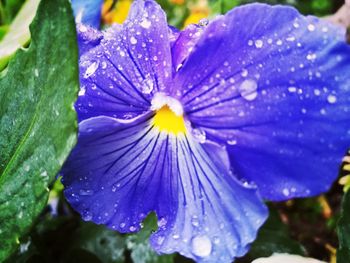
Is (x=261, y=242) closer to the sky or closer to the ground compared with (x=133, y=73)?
closer to the ground

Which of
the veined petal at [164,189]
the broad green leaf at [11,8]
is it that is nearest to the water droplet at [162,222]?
the veined petal at [164,189]

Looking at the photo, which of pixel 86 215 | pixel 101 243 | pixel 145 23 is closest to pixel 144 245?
pixel 101 243

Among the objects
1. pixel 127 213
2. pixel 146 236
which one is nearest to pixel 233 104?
pixel 127 213

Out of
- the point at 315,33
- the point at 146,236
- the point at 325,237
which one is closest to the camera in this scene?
the point at 315,33

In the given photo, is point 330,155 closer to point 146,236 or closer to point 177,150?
point 177,150

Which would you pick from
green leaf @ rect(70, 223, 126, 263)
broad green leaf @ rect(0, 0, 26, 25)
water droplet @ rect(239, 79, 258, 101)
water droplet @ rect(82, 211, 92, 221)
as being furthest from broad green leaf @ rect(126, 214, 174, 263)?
broad green leaf @ rect(0, 0, 26, 25)

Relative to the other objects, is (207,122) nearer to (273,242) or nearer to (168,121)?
(168,121)

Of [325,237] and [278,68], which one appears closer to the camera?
[278,68]
